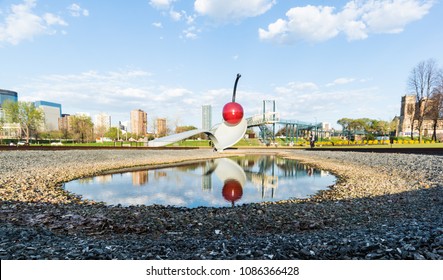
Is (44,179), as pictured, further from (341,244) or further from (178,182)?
(341,244)

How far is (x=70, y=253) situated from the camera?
306 cm

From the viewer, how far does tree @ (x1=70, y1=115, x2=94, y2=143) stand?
5869 centimetres

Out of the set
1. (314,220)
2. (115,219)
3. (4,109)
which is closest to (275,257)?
(314,220)

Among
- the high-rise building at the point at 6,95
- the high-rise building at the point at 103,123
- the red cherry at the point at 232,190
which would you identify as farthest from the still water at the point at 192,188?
the high-rise building at the point at 6,95

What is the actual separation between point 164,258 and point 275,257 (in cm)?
150

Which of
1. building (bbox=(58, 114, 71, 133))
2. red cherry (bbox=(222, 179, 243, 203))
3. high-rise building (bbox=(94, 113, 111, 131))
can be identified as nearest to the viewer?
red cherry (bbox=(222, 179, 243, 203))

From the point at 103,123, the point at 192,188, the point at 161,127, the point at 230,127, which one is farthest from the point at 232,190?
the point at 103,123

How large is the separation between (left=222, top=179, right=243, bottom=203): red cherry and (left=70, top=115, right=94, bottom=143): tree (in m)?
60.3

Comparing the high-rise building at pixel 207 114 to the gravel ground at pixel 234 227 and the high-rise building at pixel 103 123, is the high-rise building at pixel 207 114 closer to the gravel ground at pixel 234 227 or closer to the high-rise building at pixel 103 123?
the high-rise building at pixel 103 123

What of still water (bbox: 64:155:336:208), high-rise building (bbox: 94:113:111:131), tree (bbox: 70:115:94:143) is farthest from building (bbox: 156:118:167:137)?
still water (bbox: 64:155:336:208)

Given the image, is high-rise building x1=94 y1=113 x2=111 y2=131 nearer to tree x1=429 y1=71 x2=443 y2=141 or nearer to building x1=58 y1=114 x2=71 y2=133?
building x1=58 y1=114 x2=71 y2=133

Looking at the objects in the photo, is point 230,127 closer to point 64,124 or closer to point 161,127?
point 161,127

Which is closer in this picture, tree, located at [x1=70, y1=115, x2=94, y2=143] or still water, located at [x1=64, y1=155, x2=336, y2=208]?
still water, located at [x1=64, y1=155, x2=336, y2=208]

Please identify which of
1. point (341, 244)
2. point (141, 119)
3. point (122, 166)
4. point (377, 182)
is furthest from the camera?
point (141, 119)
